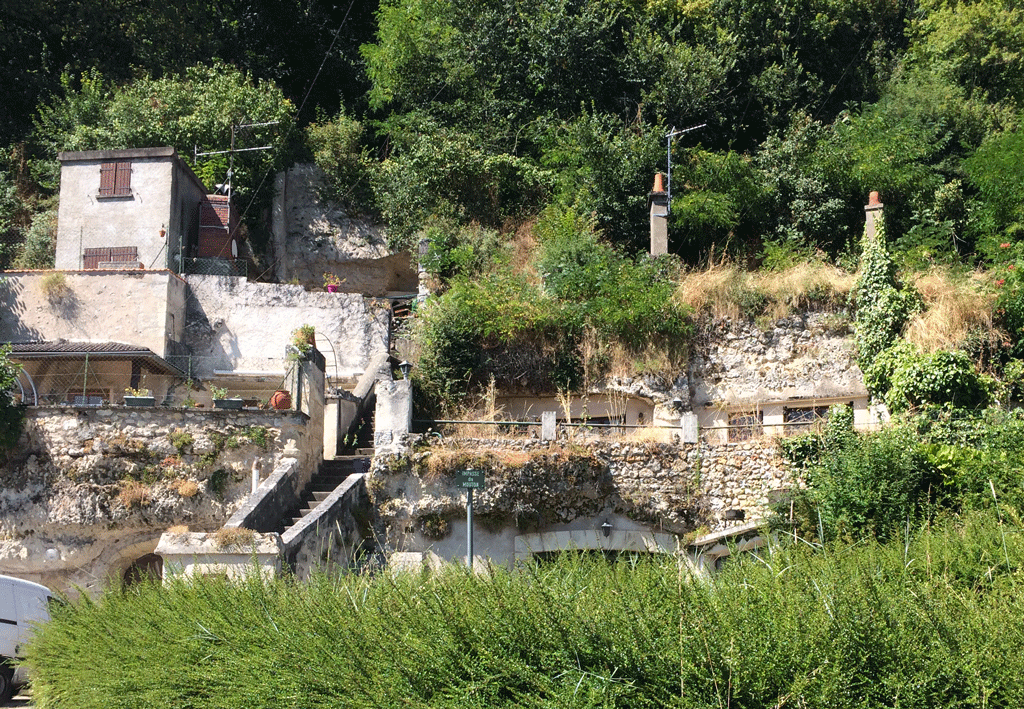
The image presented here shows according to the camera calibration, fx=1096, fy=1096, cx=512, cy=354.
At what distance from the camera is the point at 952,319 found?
703 inches

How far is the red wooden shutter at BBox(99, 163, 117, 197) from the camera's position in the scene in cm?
2345

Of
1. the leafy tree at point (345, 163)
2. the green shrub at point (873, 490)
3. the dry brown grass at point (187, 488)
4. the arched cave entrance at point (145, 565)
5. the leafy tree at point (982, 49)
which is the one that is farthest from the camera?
the leafy tree at point (345, 163)

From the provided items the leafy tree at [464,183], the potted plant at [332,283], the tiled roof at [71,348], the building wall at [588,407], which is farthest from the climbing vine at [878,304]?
the tiled roof at [71,348]

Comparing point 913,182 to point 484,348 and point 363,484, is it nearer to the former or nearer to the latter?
point 484,348

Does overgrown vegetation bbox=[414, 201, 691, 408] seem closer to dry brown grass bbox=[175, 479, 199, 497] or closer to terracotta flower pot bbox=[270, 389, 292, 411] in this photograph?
terracotta flower pot bbox=[270, 389, 292, 411]

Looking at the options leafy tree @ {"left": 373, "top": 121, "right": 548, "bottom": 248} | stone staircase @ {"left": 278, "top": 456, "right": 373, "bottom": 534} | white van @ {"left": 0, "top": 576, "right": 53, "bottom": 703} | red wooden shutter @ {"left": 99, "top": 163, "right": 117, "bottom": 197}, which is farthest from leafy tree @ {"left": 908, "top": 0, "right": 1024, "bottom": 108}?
white van @ {"left": 0, "top": 576, "right": 53, "bottom": 703}

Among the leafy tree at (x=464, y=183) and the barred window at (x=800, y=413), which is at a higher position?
the leafy tree at (x=464, y=183)

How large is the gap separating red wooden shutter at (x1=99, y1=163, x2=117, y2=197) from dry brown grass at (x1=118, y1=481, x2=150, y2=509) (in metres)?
9.52

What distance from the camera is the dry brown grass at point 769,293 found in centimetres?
1934

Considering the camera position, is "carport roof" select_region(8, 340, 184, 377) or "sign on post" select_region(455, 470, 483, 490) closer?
"sign on post" select_region(455, 470, 483, 490)

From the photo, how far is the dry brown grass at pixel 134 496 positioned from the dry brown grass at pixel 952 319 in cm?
1212

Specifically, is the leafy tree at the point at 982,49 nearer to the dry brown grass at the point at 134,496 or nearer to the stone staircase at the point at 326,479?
the stone staircase at the point at 326,479

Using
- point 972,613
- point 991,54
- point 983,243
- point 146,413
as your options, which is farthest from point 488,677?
point 991,54

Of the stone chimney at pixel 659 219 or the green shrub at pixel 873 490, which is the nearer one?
the green shrub at pixel 873 490
